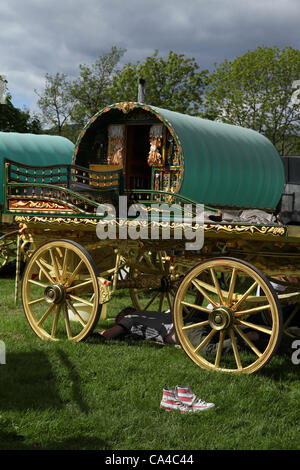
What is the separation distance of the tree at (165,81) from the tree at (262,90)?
1.55 meters

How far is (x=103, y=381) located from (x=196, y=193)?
5595 mm

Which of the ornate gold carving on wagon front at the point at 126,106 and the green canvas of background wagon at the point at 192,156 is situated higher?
the ornate gold carving on wagon front at the point at 126,106

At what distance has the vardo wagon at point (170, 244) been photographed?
478cm

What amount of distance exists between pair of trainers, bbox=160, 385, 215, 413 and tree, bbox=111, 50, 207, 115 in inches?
1169

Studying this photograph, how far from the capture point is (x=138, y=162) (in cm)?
1205

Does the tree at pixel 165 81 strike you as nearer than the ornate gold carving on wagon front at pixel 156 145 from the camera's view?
No

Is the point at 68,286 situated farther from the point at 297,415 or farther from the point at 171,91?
the point at 171,91

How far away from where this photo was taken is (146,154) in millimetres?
12398

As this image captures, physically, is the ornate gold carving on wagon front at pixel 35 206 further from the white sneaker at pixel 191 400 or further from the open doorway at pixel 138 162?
the open doorway at pixel 138 162

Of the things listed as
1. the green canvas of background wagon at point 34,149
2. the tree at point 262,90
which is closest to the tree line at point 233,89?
the tree at point 262,90

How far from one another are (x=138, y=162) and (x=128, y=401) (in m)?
8.24

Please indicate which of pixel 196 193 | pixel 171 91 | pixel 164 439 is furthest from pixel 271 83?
pixel 164 439

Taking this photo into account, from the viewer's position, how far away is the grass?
3.67 metres

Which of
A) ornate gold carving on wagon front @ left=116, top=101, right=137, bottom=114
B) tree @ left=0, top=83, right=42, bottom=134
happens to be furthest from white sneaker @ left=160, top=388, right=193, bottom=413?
tree @ left=0, top=83, right=42, bottom=134
